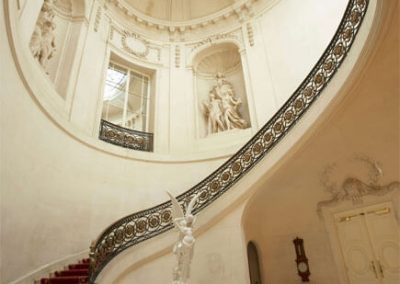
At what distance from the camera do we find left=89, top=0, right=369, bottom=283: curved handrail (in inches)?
163

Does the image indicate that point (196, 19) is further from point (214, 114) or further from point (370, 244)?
point (370, 244)

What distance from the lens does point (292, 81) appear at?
7246mm

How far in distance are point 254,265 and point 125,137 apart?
395 cm

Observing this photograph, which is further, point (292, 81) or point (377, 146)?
point (292, 81)

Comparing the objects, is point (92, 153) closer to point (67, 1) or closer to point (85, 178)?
point (85, 178)

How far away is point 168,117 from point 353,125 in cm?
481

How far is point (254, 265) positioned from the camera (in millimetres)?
5512

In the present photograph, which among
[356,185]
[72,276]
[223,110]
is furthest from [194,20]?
[72,276]

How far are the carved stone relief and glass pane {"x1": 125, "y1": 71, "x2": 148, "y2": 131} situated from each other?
4.84 m

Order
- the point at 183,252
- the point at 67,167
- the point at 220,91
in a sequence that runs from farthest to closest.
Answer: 1. the point at 220,91
2. the point at 67,167
3. the point at 183,252

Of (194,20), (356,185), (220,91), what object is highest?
(194,20)

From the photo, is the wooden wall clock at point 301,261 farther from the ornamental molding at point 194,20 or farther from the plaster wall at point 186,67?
the ornamental molding at point 194,20

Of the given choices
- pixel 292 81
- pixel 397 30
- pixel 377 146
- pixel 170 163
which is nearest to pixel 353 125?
pixel 377 146

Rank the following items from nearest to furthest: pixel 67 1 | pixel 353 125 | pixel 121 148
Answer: pixel 353 125, pixel 121 148, pixel 67 1
